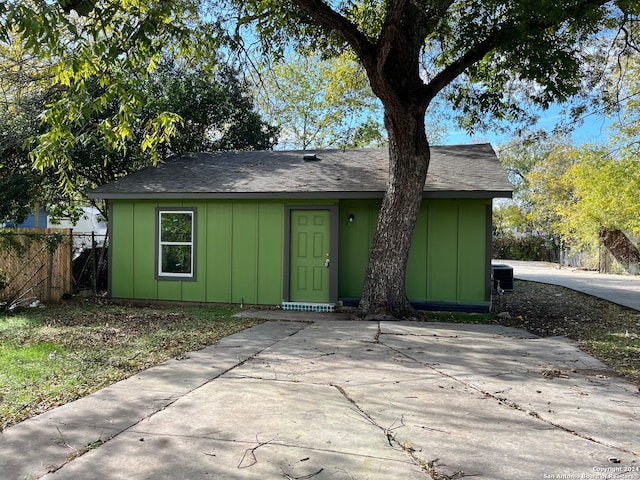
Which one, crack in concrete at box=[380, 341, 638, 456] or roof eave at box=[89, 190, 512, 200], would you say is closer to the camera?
crack in concrete at box=[380, 341, 638, 456]

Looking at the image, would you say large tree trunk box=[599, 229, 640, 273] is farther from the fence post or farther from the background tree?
the fence post

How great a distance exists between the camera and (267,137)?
56.4 feet

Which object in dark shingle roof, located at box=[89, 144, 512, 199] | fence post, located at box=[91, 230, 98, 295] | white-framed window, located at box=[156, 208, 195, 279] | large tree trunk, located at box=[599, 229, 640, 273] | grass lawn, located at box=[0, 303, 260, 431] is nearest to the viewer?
grass lawn, located at box=[0, 303, 260, 431]

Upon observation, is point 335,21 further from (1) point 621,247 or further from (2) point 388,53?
(1) point 621,247

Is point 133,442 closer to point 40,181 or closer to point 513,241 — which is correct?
point 40,181

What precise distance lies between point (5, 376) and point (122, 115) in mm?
3910

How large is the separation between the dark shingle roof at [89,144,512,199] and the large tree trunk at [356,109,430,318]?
0.67 m

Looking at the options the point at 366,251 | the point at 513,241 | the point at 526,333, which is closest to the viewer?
the point at 526,333

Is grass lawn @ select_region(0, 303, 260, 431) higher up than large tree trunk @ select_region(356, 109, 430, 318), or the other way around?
large tree trunk @ select_region(356, 109, 430, 318)

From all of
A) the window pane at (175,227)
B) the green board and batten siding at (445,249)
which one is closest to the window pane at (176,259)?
the window pane at (175,227)

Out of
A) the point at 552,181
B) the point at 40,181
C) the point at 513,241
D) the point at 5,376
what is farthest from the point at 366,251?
the point at 513,241

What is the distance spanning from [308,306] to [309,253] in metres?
1.08

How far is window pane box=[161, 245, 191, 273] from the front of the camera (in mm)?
10453

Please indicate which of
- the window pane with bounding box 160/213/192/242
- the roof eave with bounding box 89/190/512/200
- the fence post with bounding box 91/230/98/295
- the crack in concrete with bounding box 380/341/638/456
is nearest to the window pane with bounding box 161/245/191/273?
the window pane with bounding box 160/213/192/242
